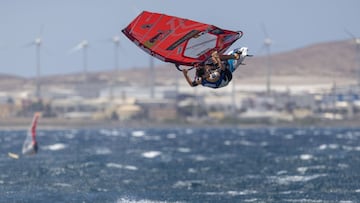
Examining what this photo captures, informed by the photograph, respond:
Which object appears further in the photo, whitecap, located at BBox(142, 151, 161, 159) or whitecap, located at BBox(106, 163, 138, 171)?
whitecap, located at BBox(142, 151, 161, 159)

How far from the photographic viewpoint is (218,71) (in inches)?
1305

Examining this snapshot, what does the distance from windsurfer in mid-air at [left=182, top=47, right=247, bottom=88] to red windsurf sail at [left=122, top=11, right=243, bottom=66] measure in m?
0.51

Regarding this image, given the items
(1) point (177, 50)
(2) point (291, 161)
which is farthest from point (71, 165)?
(1) point (177, 50)

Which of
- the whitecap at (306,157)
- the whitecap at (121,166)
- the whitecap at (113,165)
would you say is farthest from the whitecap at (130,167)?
the whitecap at (306,157)

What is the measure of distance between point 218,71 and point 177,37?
60.3 inches

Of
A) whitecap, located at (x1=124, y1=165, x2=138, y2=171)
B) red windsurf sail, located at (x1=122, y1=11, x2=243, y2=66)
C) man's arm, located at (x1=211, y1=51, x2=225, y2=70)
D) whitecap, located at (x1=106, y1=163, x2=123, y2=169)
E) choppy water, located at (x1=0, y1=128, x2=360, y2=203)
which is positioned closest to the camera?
red windsurf sail, located at (x1=122, y1=11, x2=243, y2=66)

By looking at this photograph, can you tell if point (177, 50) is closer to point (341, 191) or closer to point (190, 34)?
point (190, 34)

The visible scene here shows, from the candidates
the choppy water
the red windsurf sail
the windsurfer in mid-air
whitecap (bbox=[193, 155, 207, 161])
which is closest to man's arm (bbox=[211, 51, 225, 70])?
the windsurfer in mid-air

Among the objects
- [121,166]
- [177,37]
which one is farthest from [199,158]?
[177,37]

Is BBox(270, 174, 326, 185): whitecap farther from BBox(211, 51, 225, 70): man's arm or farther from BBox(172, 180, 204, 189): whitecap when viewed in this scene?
BBox(211, 51, 225, 70): man's arm

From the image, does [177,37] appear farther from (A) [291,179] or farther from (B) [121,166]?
(B) [121,166]

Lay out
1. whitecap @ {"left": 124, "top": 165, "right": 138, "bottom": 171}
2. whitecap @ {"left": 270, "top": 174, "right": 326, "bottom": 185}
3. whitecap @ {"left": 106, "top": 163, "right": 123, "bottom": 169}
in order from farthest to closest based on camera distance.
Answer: whitecap @ {"left": 106, "top": 163, "right": 123, "bottom": 169} → whitecap @ {"left": 124, "top": 165, "right": 138, "bottom": 171} → whitecap @ {"left": 270, "top": 174, "right": 326, "bottom": 185}

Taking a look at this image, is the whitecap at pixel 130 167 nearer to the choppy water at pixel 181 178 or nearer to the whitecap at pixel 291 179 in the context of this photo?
the choppy water at pixel 181 178

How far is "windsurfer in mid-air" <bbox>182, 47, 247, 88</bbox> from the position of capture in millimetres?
33094
